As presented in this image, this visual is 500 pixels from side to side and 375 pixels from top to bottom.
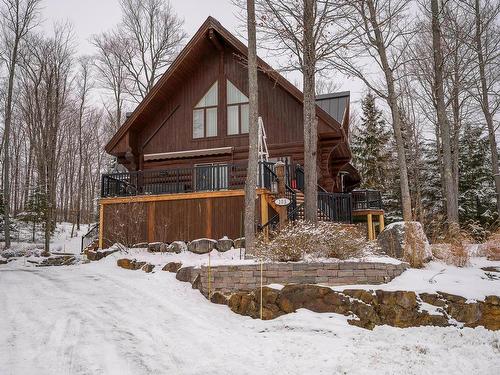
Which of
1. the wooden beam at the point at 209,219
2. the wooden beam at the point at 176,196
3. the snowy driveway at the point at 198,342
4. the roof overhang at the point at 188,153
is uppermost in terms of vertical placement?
the roof overhang at the point at 188,153

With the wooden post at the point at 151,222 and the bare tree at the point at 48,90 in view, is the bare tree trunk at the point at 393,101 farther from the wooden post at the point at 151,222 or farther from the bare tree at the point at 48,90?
the bare tree at the point at 48,90

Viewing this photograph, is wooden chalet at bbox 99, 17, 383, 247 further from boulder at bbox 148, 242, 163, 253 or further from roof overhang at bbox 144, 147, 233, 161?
boulder at bbox 148, 242, 163, 253

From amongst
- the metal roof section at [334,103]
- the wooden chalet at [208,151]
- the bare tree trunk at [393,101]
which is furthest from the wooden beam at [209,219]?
the metal roof section at [334,103]

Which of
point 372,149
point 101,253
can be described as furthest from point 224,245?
point 372,149

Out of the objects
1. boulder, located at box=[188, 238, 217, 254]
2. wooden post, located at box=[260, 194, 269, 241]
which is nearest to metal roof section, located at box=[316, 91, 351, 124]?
wooden post, located at box=[260, 194, 269, 241]

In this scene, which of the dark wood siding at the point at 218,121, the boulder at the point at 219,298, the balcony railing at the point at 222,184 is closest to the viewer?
the boulder at the point at 219,298

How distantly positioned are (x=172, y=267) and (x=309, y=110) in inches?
211

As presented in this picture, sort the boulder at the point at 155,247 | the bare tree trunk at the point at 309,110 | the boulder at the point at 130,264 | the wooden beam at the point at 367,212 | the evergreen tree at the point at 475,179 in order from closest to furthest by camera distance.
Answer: the bare tree trunk at the point at 309,110, the boulder at the point at 130,264, the boulder at the point at 155,247, the wooden beam at the point at 367,212, the evergreen tree at the point at 475,179

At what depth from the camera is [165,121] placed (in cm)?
1642

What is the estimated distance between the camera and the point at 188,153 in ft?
51.2

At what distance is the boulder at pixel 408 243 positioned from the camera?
8.14 meters

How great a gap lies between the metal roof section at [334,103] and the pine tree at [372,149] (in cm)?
845

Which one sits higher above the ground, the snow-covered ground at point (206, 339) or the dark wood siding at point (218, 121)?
the dark wood siding at point (218, 121)

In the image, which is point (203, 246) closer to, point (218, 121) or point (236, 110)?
point (218, 121)
